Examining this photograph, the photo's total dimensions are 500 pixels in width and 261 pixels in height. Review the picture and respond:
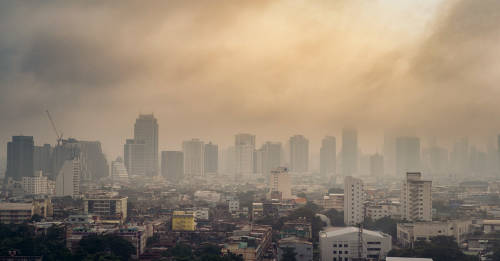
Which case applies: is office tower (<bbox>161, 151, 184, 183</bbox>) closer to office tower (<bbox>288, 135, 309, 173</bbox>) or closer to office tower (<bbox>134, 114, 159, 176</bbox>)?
office tower (<bbox>134, 114, 159, 176</bbox>)

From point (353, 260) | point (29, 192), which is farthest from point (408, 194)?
point (29, 192)

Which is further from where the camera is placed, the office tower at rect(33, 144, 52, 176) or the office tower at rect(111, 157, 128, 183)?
the office tower at rect(111, 157, 128, 183)

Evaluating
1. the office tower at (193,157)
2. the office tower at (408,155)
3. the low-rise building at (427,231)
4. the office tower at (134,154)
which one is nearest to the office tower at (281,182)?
the low-rise building at (427,231)

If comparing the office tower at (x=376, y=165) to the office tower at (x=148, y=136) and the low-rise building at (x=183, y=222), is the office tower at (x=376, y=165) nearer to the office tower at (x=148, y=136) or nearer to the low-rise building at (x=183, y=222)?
the office tower at (x=148, y=136)

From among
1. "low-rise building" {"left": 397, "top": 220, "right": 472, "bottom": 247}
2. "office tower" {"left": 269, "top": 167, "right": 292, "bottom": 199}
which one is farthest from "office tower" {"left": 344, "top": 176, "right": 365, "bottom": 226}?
"office tower" {"left": 269, "top": 167, "right": 292, "bottom": 199}

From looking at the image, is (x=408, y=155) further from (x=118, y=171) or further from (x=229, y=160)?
(x=118, y=171)

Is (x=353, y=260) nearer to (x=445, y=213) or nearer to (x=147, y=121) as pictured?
(x=445, y=213)
